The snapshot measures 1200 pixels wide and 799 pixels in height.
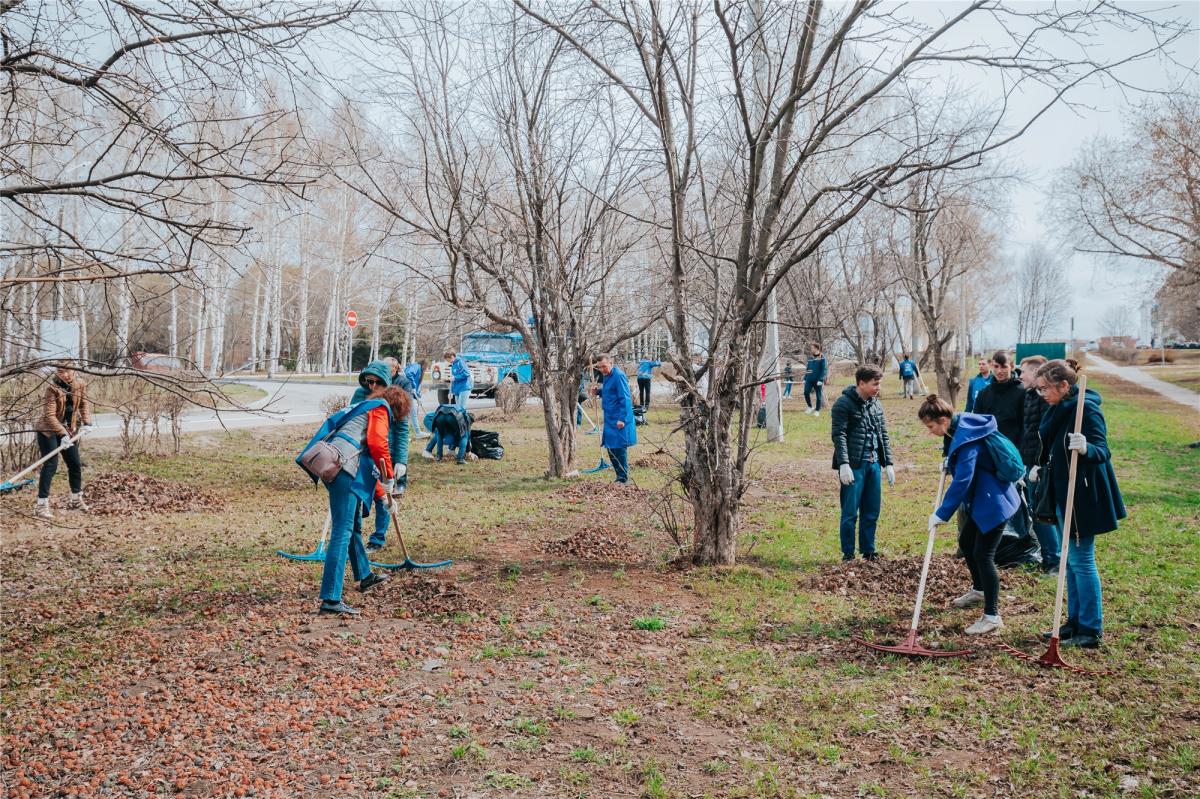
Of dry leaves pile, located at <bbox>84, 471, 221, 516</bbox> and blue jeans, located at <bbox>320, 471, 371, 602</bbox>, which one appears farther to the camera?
dry leaves pile, located at <bbox>84, 471, 221, 516</bbox>

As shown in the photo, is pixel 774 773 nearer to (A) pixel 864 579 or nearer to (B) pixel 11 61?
(A) pixel 864 579

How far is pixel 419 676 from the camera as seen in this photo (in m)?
4.88

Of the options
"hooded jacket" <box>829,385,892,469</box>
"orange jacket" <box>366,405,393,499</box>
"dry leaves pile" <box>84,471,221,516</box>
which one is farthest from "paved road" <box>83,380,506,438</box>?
"hooded jacket" <box>829,385,892,469</box>

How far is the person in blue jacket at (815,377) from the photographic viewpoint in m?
20.5

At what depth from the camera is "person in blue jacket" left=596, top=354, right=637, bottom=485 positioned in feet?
37.3

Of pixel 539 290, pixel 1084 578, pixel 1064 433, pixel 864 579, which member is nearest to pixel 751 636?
pixel 864 579

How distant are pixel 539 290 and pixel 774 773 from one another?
348 inches

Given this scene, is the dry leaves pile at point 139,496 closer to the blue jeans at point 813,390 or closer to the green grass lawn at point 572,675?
the green grass lawn at point 572,675

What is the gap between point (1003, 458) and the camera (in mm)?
5305

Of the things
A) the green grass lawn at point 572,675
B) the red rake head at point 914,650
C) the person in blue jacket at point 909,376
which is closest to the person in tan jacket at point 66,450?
the green grass lawn at point 572,675

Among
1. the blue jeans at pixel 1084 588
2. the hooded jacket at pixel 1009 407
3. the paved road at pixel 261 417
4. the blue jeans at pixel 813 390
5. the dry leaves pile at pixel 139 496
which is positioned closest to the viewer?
the blue jeans at pixel 1084 588

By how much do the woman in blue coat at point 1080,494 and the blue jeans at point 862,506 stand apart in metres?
A: 1.88

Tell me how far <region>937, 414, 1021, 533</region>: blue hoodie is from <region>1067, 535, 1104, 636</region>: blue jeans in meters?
0.43

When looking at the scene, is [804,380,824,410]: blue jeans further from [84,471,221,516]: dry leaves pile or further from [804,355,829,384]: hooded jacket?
[84,471,221,516]: dry leaves pile
